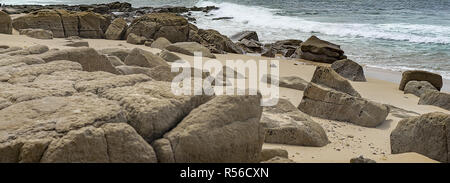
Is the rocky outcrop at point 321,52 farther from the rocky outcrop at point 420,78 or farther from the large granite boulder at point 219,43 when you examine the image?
the rocky outcrop at point 420,78

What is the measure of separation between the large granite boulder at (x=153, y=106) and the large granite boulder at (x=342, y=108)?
2.84m

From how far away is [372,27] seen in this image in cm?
2025


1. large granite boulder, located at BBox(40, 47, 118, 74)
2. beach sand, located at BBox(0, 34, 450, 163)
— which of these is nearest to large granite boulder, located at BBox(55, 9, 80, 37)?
beach sand, located at BBox(0, 34, 450, 163)

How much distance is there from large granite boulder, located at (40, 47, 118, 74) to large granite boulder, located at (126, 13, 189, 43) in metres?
8.70

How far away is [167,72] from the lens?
5375mm

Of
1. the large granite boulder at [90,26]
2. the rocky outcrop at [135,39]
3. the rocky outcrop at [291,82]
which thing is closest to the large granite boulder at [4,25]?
the large granite boulder at [90,26]

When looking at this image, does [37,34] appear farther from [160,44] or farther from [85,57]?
[85,57]

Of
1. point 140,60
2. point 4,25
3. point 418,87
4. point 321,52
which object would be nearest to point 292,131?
point 140,60

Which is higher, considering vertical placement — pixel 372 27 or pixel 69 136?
pixel 69 136

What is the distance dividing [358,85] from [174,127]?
694cm

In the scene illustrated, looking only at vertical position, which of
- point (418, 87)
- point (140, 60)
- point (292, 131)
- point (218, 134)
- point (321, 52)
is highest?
point (218, 134)

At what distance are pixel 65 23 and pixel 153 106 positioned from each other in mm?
11912

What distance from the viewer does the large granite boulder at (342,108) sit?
5.70 m
